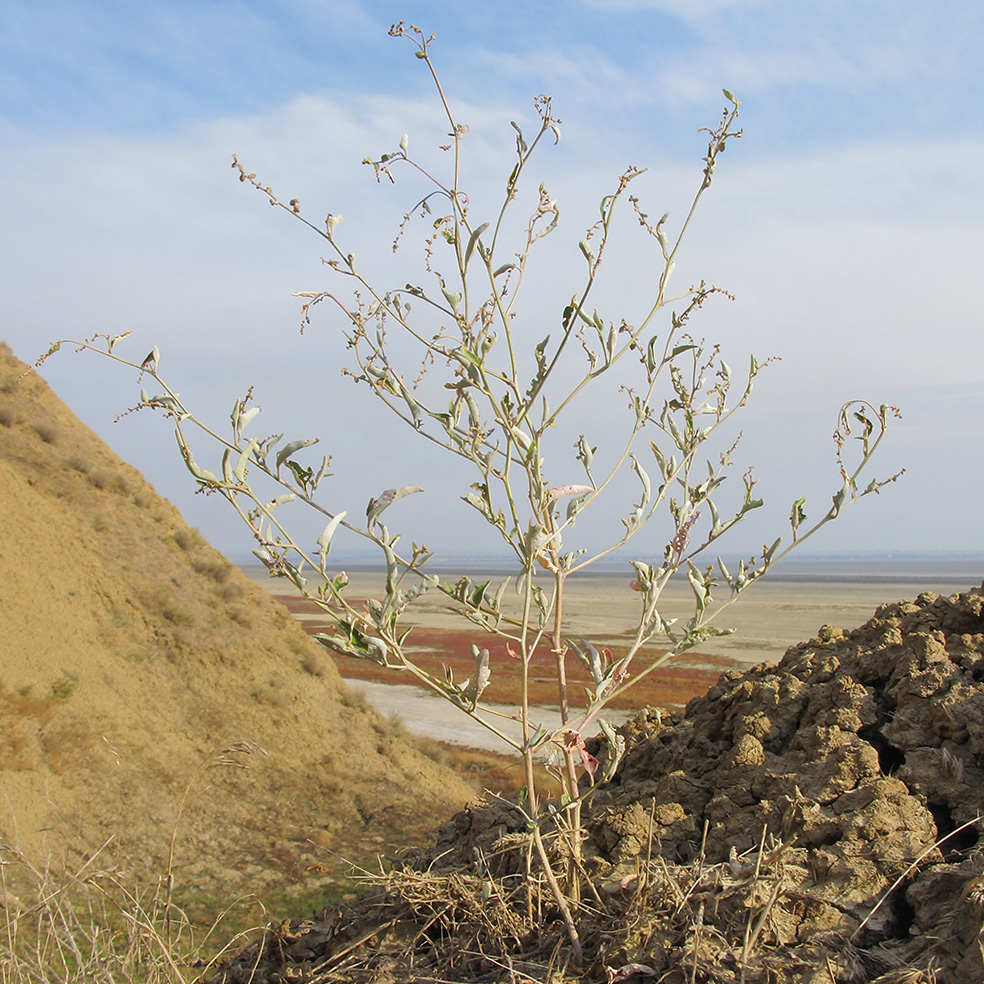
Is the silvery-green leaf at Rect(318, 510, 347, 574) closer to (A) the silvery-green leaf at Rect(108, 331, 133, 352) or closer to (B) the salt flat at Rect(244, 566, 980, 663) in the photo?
(A) the silvery-green leaf at Rect(108, 331, 133, 352)

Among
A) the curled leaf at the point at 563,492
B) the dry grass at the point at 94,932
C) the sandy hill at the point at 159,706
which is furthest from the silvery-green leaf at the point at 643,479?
the sandy hill at the point at 159,706

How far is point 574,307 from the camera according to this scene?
2545mm

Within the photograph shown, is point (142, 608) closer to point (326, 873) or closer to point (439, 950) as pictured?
point (326, 873)

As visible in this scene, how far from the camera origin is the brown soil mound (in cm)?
234

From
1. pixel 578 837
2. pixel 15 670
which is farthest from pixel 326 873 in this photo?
pixel 578 837

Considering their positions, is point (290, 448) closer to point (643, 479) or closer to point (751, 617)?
point (643, 479)

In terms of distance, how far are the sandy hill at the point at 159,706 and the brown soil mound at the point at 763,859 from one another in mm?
3568

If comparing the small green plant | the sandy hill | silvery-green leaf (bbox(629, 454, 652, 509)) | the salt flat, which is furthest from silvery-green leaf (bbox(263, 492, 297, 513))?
the salt flat

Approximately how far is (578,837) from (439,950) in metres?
0.66

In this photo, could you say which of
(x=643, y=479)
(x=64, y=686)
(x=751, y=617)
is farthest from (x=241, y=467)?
(x=751, y=617)

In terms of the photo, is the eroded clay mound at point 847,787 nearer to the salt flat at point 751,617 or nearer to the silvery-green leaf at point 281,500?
the silvery-green leaf at point 281,500

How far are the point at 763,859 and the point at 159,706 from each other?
785 centimetres

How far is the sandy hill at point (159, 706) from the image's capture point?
7191 mm

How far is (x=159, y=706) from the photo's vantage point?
8.84 m
